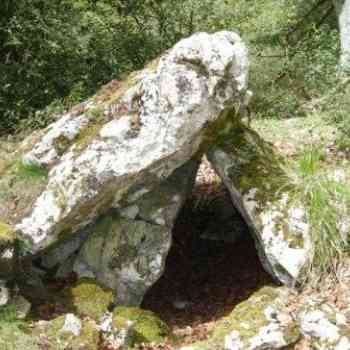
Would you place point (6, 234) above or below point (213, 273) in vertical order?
above

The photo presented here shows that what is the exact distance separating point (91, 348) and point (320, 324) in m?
2.18

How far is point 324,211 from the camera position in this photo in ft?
22.5

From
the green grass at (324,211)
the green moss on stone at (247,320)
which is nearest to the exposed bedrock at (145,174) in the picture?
the green grass at (324,211)

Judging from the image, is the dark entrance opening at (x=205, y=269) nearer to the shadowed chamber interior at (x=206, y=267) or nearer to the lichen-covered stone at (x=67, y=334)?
the shadowed chamber interior at (x=206, y=267)

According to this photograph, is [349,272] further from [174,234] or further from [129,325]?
[174,234]

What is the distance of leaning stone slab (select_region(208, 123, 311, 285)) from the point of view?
6840 millimetres

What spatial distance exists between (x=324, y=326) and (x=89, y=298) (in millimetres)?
2409

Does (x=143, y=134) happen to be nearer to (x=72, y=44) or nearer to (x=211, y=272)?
(x=211, y=272)

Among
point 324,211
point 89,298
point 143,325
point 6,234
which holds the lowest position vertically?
point 143,325

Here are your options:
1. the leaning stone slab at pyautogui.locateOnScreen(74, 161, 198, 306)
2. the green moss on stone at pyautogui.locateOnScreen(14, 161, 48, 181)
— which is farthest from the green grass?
the green moss on stone at pyautogui.locateOnScreen(14, 161, 48, 181)

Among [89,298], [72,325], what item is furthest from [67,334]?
[89,298]

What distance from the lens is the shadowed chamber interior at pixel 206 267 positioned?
7877 mm

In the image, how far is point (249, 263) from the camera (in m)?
8.48

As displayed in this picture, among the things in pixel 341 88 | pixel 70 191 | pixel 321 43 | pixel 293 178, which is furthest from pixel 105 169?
pixel 321 43
